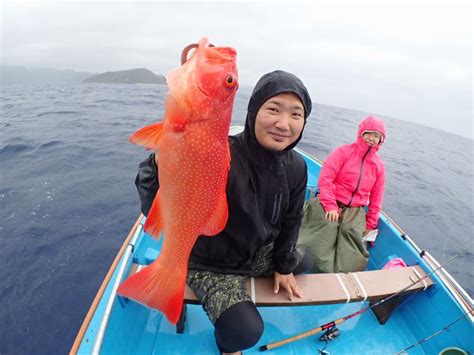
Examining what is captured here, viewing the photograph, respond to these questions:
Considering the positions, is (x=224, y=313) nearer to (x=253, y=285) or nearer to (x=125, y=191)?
Answer: (x=253, y=285)

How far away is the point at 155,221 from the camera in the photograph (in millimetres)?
1669

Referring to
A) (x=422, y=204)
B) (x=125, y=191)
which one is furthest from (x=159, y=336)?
(x=422, y=204)

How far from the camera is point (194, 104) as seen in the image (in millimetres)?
1347

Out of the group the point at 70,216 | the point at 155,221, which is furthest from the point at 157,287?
the point at 70,216

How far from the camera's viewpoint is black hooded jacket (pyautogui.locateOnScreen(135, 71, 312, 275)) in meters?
2.20

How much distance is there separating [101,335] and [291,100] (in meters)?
2.39

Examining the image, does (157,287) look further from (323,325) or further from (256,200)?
(323,325)

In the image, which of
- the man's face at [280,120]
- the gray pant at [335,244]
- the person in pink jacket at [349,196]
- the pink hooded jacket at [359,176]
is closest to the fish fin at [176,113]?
the man's face at [280,120]

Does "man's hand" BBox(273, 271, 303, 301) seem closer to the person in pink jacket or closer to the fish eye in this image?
the person in pink jacket

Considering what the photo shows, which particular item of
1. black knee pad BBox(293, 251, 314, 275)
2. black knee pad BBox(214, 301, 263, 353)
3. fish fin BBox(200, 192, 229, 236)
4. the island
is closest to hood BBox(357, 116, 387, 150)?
black knee pad BBox(293, 251, 314, 275)

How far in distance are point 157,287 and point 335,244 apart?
10.2ft

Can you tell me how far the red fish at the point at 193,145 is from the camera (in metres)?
1.35

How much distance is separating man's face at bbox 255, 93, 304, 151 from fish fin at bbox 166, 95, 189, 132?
83cm

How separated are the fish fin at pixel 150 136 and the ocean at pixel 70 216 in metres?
3.92
